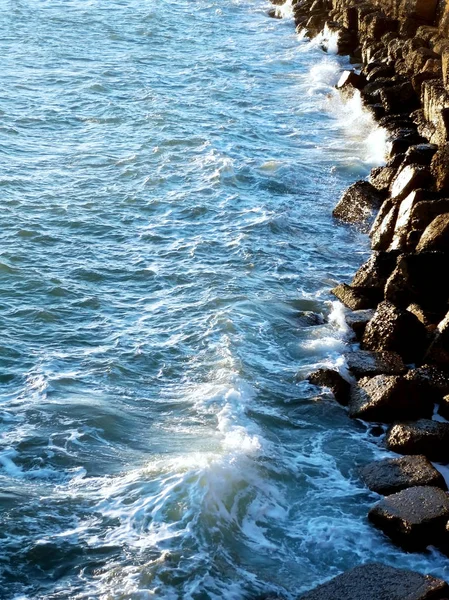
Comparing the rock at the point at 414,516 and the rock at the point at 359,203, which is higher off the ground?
the rock at the point at 359,203

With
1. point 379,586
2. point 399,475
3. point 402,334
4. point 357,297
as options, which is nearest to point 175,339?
point 357,297

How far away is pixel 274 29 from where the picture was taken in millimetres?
33219

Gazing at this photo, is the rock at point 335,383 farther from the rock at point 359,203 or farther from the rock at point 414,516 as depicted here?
the rock at point 359,203

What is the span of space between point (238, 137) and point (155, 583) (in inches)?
581

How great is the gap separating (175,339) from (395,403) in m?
3.34

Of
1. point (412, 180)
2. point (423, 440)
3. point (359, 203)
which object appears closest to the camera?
point (423, 440)

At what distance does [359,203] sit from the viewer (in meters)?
16.5

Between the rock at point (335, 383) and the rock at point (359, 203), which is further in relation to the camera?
the rock at point (359, 203)

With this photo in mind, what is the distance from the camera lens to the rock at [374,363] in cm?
1132

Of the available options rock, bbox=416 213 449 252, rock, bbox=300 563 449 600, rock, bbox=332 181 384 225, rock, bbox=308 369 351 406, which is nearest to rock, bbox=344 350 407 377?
rock, bbox=308 369 351 406

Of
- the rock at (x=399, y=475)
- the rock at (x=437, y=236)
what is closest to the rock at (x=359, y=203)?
the rock at (x=437, y=236)

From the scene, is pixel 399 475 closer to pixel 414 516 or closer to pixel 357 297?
pixel 414 516

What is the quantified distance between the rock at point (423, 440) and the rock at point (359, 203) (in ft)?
22.0

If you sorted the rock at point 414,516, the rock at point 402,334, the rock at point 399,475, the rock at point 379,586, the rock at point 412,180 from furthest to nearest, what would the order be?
the rock at point 412,180 < the rock at point 402,334 < the rock at point 399,475 < the rock at point 414,516 < the rock at point 379,586
